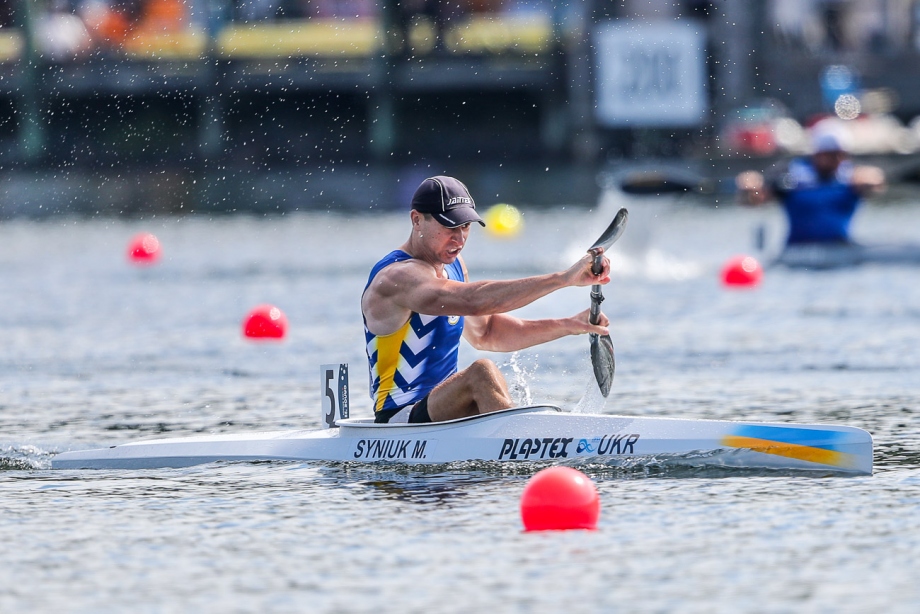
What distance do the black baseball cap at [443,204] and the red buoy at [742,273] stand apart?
34.9 feet

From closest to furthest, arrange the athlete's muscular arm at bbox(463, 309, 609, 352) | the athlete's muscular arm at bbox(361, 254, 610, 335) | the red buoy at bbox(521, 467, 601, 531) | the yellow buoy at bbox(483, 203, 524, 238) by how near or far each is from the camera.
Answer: the red buoy at bbox(521, 467, 601, 531) < the athlete's muscular arm at bbox(361, 254, 610, 335) < the athlete's muscular arm at bbox(463, 309, 609, 352) < the yellow buoy at bbox(483, 203, 524, 238)

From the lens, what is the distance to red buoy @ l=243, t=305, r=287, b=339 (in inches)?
578

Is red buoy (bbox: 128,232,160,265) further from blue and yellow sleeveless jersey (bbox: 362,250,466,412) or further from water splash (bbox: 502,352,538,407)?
blue and yellow sleeveless jersey (bbox: 362,250,466,412)

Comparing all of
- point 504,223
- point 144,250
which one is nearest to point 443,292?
point 144,250

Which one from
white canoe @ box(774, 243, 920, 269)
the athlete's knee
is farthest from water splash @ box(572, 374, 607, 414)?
white canoe @ box(774, 243, 920, 269)

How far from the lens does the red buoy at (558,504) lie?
6941 mm

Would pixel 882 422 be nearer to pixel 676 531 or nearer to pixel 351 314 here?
pixel 676 531

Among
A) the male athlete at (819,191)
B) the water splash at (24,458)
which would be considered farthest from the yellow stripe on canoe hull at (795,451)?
the male athlete at (819,191)

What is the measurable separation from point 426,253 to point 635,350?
5863 millimetres

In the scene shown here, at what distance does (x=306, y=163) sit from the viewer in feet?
104

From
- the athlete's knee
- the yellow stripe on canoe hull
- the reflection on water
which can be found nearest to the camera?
the reflection on water

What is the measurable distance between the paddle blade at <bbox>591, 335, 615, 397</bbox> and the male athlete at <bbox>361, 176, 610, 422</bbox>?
0.30 meters

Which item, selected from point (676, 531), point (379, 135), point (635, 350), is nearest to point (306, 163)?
point (379, 135)

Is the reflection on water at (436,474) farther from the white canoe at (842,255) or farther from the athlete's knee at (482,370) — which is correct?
the athlete's knee at (482,370)
